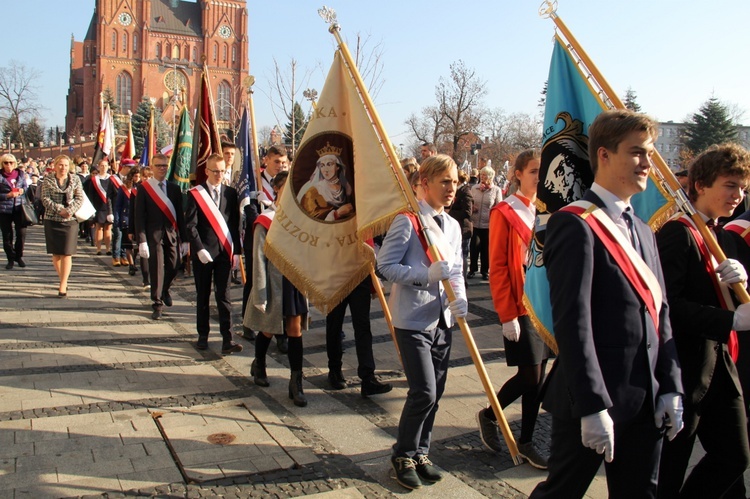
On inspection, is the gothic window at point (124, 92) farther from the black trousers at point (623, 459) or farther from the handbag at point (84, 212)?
the black trousers at point (623, 459)

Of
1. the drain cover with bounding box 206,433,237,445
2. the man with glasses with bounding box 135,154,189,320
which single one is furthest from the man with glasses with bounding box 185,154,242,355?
the drain cover with bounding box 206,433,237,445

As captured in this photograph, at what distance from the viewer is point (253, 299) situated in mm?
5570

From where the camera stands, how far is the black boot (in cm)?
530

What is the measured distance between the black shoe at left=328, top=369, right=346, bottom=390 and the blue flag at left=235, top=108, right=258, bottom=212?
2.57 m

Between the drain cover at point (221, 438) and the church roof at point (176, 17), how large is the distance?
104727 millimetres

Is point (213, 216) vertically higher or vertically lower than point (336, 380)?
higher

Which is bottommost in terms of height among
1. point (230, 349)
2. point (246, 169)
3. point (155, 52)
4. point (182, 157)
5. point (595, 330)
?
point (230, 349)

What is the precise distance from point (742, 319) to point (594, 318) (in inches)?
34.7

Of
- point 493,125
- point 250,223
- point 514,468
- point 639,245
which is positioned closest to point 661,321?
point 639,245

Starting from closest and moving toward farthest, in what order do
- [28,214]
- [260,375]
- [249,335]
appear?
[260,375], [249,335], [28,214]

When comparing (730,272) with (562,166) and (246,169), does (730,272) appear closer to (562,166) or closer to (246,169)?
(562,166)

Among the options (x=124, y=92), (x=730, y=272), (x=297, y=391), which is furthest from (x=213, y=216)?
(x=124, y=92)

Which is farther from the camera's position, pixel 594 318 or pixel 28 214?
pixel 28 214

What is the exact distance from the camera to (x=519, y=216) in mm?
4410
